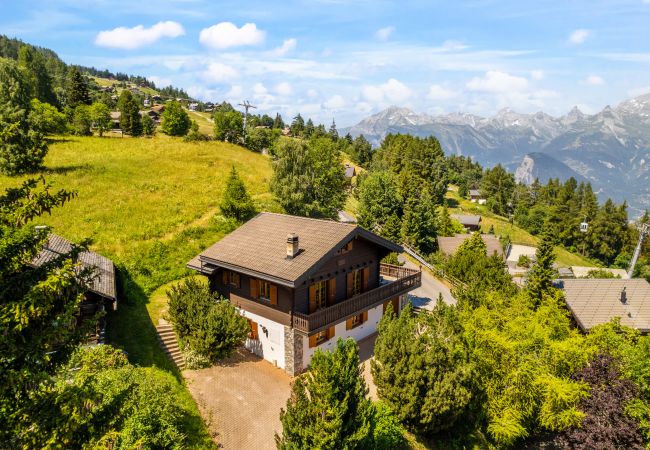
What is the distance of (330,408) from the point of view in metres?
14.5

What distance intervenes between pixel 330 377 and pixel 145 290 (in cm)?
2301

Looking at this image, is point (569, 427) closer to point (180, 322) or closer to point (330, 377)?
point (330, 377)

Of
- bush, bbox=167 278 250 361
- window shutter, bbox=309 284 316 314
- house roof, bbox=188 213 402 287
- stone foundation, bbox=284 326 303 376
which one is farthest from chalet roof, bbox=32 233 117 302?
window shutter, bbox=309 284 316 314

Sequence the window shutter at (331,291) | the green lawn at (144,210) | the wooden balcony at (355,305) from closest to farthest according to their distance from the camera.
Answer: the wooden balcony at (355,305) < the window shutter at (331,291) < the green lawn at (144,210)

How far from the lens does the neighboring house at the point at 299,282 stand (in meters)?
24.1

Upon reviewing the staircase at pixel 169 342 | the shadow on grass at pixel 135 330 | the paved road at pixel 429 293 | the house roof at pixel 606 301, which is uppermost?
the shadow on grass at pixel 135 330

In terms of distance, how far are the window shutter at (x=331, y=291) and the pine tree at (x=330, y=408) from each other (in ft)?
35.8

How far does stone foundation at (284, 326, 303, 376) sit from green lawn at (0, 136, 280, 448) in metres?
5.94

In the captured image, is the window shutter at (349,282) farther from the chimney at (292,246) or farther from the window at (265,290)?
the window at (265,290)

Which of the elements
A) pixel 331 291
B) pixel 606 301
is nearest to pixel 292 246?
pixel 331 291

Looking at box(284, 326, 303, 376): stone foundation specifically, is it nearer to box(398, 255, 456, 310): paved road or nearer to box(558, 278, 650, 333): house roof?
box(398, 255, 456, 310): paved road

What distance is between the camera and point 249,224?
101 feet

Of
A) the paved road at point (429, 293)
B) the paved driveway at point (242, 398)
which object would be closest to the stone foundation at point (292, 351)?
the paved driveway at point (242, 398)

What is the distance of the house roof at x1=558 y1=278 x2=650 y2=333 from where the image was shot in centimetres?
3388
